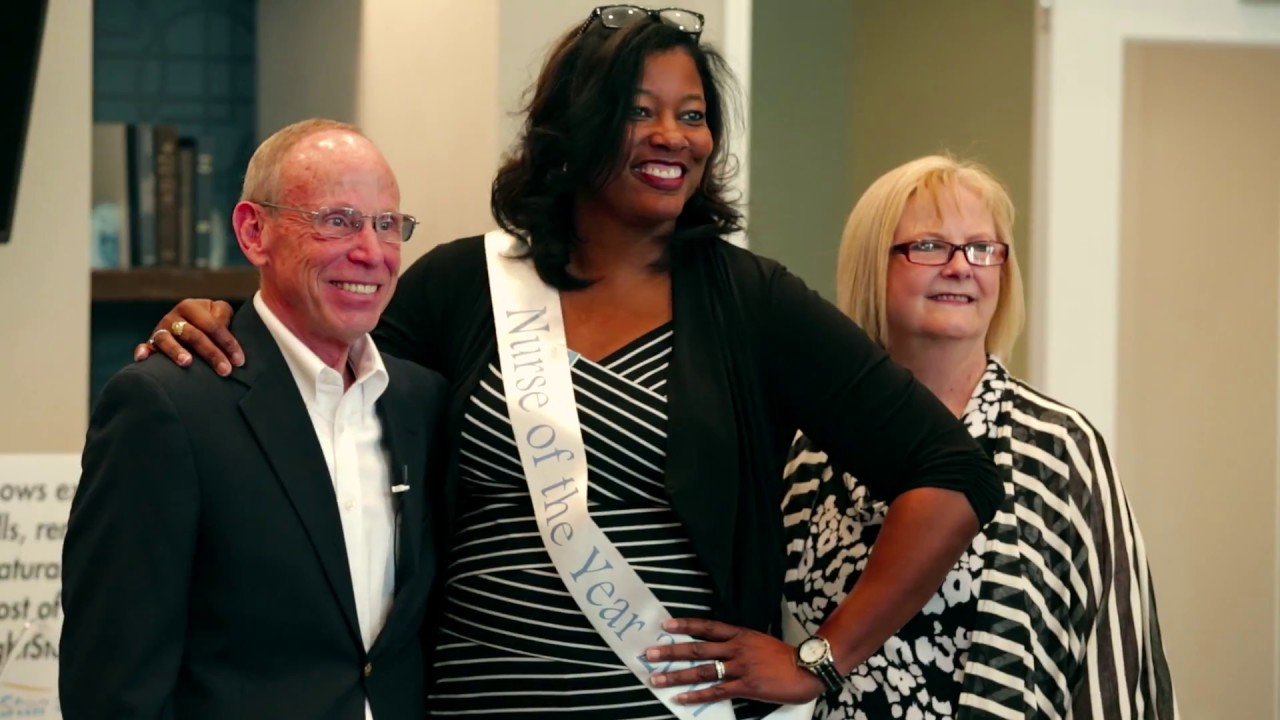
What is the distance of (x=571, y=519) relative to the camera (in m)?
1.82

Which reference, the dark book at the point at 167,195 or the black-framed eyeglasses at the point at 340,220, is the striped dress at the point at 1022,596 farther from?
the dark book at the point at 167,195

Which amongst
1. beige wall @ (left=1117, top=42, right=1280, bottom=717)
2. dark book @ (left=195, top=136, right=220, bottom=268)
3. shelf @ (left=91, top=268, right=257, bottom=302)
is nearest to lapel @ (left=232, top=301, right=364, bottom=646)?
shelf @ (left=91, top=268, right=257, bottom=302)

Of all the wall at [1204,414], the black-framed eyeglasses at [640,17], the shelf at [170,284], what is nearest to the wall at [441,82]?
the shelf at [170,284]

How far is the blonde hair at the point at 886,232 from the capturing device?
7.28ft

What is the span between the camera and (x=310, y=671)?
163 cm

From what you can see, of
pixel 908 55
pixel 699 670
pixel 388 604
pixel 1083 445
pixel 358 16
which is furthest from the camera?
pixel 908 55

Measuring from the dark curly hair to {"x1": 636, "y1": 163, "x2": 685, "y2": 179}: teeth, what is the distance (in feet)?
0.10

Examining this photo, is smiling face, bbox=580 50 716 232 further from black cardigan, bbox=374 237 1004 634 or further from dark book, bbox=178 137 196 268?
dark book, bbox=178 137 196 268

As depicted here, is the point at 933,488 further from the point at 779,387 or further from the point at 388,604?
the point at 388,604

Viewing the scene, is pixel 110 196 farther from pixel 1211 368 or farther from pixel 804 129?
pixel 1211 368

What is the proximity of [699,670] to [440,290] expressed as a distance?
568mm

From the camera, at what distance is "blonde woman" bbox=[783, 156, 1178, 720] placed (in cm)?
208

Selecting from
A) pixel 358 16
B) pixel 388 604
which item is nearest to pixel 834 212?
pixel 358 16

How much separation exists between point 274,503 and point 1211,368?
2.26 m
